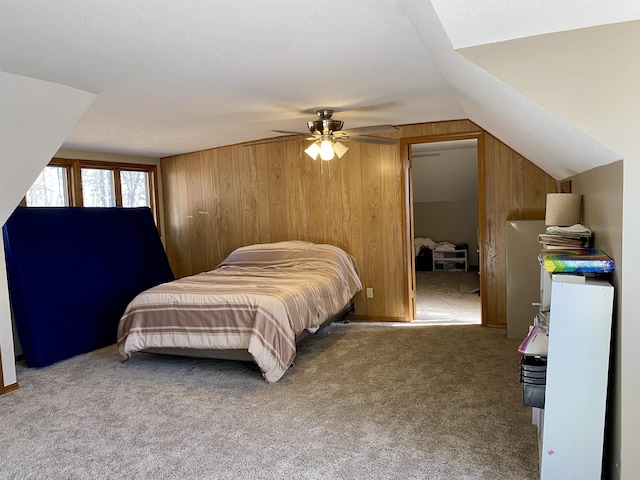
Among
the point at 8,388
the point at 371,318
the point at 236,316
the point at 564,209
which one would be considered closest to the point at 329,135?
the point at 236,316

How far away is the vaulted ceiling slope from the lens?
6.23 feet

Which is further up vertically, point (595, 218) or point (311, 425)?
point (595, 218)

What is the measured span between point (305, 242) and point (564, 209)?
113 inches

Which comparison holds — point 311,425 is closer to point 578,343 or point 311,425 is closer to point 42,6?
point 578,343

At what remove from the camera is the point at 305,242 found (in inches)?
205

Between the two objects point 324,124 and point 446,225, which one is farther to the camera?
point 446,225

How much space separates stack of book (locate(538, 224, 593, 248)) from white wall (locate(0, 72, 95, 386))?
3081mm

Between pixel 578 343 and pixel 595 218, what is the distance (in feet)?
2.72

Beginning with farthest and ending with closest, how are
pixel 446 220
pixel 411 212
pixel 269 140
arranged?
1. pixel 446 220
2. pixel 269 140
3. pixel 411 212

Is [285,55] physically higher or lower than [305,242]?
higher

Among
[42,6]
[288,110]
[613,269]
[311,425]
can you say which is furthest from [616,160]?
[288,110]

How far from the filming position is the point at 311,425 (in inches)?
108

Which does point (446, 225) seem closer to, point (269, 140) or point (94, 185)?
point (269, 140)

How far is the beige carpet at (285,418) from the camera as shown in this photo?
2.34 m
